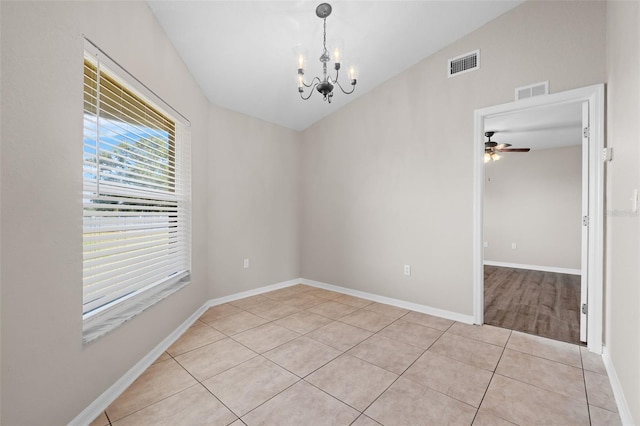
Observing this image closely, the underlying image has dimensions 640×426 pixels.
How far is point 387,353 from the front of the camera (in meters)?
2.31

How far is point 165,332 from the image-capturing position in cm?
237

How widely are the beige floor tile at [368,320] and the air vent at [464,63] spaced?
274 centimetres

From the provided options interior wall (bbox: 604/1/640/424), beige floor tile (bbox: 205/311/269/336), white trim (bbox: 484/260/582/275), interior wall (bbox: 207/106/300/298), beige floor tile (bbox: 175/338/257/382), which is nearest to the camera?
interior wall (bbox: 604/1/640/424)

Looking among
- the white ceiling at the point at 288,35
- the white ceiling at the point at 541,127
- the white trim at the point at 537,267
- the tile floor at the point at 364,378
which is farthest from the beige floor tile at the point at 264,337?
the white trim at the point at 537,267

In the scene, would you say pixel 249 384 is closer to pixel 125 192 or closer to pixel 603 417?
pixel 125 192

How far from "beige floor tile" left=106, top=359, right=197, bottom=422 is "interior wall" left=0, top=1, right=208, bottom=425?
15cm

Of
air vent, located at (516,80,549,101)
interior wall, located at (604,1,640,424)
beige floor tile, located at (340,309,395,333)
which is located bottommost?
beige floor tile, located at (340,309,395,333)

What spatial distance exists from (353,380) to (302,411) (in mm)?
452

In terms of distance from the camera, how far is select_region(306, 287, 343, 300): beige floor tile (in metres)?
3.86

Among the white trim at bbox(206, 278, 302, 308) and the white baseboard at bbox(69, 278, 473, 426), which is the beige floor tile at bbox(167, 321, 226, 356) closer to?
the white baseboard at bbox(69, 278, 473, 426)

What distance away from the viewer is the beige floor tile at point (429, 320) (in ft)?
9.37

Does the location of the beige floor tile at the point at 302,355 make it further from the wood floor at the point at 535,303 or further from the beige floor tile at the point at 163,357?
the wood floor at the point at 535,303

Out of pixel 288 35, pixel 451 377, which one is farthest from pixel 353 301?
pixel 288 35

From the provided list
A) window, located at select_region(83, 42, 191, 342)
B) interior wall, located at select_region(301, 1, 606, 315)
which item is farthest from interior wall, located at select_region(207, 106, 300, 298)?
window, located at select_region(83, 42, 191, 342)
